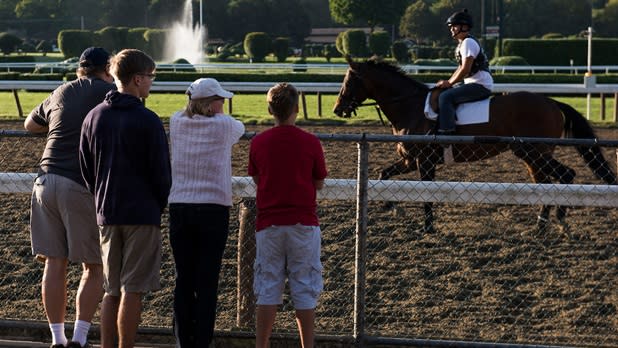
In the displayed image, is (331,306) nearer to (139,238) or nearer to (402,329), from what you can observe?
(402,329)

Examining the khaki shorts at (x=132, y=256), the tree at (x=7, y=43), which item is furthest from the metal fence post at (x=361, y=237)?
the tree at (x=7, y=43)

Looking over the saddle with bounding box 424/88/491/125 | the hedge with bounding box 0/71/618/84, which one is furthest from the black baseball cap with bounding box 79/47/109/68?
the hedge with bounding box 0/71/618/84

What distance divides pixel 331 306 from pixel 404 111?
13.5ft

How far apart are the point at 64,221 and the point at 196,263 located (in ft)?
2.33

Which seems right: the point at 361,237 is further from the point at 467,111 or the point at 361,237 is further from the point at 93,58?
the point at 467,111

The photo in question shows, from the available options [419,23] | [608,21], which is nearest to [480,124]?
[419,23]

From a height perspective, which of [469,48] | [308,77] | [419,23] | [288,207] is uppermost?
[419,23]

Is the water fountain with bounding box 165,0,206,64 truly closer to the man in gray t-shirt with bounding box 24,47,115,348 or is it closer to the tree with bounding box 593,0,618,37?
the tree with bounding box 593,0,618,37

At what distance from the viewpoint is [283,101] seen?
15.8ft

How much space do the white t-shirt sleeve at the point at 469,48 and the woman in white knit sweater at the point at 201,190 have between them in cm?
508

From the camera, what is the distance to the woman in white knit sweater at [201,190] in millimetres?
4844

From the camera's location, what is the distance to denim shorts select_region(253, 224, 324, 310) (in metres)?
4.83

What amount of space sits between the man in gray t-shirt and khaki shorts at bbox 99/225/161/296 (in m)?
0.26

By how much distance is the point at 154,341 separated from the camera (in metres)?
5.61
